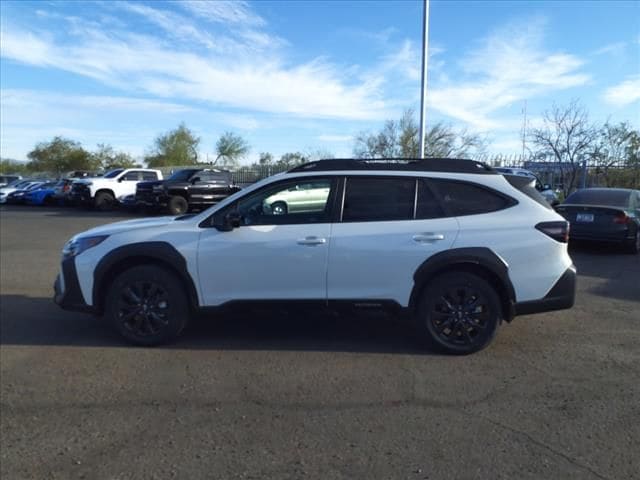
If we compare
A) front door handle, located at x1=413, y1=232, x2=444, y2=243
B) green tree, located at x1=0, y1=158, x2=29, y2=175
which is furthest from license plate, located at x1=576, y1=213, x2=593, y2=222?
green tree, located at x1=0, y1=158, x2=29, y2=175

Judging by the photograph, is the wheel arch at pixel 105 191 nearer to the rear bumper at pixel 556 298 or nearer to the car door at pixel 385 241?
the car door at pixel 385 241

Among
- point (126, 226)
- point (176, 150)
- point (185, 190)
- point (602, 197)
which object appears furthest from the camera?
point (176, 150)

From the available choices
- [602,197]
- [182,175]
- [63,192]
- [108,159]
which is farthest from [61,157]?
[602,197]

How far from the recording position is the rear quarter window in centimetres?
489

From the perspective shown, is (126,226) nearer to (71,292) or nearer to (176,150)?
(71,292)

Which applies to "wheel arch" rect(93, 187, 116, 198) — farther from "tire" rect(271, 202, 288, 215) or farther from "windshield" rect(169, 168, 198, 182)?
"tire" rect(271, 202, 288, 215)

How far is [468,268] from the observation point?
4836 mm

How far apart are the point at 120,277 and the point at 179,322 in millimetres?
716

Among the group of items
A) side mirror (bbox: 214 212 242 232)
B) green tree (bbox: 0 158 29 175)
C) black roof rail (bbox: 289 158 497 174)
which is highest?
green tree (bbox: 0 158 29 175)

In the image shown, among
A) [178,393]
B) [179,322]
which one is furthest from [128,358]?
[178,393]

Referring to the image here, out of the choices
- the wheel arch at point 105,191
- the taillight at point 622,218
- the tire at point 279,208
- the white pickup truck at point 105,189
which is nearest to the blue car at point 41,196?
the white pickup truck at point 105,189

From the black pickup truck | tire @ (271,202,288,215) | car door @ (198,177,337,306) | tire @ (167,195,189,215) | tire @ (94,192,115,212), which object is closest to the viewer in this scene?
car door @ (198,177,337,306)

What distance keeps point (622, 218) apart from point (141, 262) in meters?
9.77

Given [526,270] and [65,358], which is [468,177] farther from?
[65,358]
